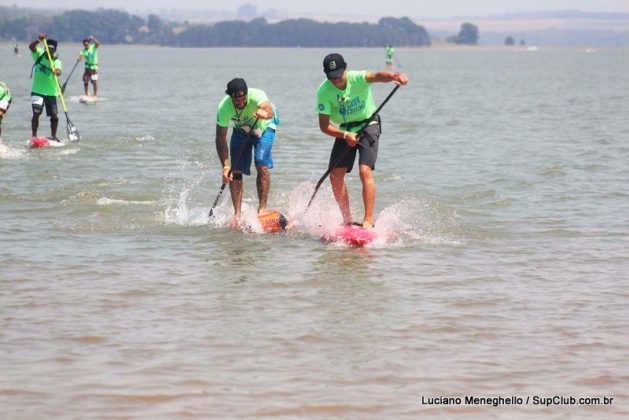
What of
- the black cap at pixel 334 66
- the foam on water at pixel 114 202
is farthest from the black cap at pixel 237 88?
the foam on water at pixel 114 202

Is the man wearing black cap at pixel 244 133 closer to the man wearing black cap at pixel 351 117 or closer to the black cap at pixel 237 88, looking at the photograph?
the black cap at pixel 237 88

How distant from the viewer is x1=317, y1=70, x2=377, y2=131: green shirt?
36.5ft

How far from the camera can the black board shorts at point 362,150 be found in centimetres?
1130

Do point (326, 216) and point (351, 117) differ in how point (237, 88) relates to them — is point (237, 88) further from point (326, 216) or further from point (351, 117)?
point (326, 216)

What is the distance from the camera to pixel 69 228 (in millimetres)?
11961

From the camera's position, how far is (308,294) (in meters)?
9.00

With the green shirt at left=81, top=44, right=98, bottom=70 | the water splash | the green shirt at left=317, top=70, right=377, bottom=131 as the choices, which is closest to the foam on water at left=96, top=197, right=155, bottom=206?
the green shirt at left=317, top=70, right=377, bottom=131

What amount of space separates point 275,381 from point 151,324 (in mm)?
1624

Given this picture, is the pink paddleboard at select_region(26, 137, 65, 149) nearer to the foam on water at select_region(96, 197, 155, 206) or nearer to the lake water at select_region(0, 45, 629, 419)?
the lake water at select_region(0, 45, 629, 419)

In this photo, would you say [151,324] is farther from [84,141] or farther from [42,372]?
[84,141]

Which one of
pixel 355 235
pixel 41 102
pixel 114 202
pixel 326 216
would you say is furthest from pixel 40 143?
pixel 355 235

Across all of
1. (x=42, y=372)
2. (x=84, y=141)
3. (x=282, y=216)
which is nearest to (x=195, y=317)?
(x=42, y=372)

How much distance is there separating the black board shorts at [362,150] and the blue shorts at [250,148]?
84cm

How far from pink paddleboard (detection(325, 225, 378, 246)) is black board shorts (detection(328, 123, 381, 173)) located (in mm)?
704
